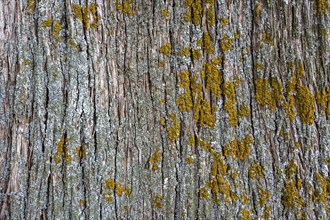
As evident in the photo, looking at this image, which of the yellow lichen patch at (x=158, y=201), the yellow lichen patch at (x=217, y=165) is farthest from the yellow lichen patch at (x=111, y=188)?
the yellow lichen patch at (x=217, y=165)

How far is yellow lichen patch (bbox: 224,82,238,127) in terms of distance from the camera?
6.99ft

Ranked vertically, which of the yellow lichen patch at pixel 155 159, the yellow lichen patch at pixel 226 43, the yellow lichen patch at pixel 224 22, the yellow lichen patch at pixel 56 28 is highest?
the yellow lichen patch at pixel 224 22

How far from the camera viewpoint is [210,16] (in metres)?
2.13

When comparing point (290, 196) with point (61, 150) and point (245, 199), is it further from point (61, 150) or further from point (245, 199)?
point (61, 150)

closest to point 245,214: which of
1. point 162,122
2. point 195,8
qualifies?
point 162,122

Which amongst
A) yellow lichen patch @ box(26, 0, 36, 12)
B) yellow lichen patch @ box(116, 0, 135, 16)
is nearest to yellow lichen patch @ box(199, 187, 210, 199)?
yellow lichen patch @ box(116, 0, 135, 16)

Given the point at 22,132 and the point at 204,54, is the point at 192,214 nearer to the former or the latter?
the point at 204,54

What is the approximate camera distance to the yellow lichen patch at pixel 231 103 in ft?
6.99

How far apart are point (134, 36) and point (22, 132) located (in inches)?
33.9

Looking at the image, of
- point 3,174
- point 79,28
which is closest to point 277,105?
point 79,28

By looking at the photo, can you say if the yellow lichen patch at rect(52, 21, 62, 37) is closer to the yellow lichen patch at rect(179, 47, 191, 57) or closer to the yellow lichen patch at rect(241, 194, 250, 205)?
the yellow lichen patch at rect(179, 47, 191, 57)

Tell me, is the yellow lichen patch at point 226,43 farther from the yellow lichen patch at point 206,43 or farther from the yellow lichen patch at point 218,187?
the yellow lichen patch at point 218,187

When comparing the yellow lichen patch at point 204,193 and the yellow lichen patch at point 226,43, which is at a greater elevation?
the yellow lichen patch at point 226,43

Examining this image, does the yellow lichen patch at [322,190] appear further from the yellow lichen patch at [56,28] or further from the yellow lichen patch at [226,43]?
the yellow lichen patch at [56,28]
